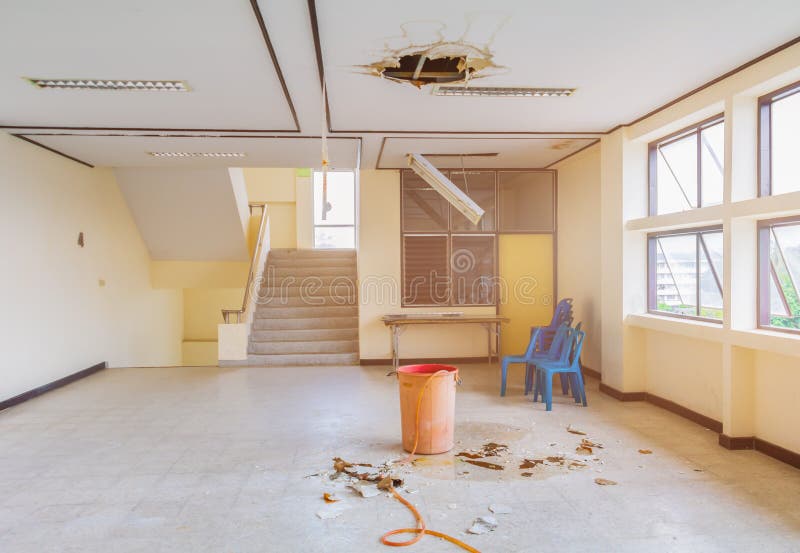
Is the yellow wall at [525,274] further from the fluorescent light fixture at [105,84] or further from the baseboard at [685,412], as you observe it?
the fluorescent light fixture at [105,84]

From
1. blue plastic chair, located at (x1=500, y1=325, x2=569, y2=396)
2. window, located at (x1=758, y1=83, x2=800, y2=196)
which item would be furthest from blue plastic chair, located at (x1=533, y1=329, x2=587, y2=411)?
window, located at (x1=758, y1=83, x2=800, y2=196)

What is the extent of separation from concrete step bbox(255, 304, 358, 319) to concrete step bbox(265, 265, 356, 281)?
102 cm

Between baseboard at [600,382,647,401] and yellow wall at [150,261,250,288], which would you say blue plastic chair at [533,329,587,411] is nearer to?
baseboard at [600,382,647,401]

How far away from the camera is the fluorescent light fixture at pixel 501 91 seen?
4914 millimetres

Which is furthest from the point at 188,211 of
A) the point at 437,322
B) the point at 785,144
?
the point at 785,144

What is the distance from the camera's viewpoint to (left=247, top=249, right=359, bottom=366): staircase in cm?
891

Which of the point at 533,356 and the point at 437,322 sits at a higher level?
the point at 437,322

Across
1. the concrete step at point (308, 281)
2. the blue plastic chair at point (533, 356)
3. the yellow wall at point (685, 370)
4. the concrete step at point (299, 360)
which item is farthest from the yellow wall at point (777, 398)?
the concrete step at point (308, 281)

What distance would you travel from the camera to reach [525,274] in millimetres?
8953

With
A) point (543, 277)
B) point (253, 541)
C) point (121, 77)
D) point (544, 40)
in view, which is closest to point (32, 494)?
point (253, 541)

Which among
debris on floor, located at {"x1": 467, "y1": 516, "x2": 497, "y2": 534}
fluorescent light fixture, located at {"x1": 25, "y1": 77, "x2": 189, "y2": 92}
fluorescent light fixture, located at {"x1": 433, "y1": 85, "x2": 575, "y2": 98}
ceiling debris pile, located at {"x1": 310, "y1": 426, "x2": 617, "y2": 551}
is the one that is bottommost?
debris on floor, located at {"x1": 467, "y1": 516, "x2": 497, "y2": 534}

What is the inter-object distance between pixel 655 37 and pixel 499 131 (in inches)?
105

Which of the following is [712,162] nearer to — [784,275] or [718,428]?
[784,275]

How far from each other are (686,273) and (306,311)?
247 inches
